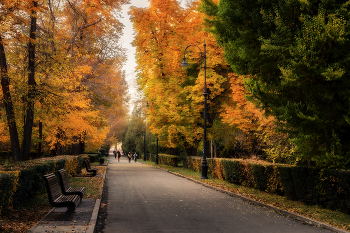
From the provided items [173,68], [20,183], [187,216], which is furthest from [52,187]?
[173,68]

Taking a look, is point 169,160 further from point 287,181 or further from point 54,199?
point 54,199

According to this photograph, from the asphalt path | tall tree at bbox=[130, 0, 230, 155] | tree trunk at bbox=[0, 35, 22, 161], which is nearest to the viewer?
the asphalt path

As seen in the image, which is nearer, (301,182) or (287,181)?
(301,182)

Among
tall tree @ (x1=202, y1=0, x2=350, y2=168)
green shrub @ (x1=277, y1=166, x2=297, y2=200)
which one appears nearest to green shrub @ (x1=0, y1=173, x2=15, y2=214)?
tall tree @ (x1=202, y1=0, x2=350, y2=168)

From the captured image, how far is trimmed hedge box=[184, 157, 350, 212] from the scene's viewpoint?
1009 cm

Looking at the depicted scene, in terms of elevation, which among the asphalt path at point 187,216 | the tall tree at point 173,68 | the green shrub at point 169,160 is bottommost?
the asphalt path at point 187,216

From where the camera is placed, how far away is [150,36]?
106ft

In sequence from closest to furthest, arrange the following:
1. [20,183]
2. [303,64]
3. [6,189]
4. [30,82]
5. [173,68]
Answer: [6,189]
[20,183]
[303,64]
[30,82]
[173,68]

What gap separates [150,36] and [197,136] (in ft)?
32.9

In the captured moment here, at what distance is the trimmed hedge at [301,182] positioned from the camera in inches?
397

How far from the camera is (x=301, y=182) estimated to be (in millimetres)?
11883

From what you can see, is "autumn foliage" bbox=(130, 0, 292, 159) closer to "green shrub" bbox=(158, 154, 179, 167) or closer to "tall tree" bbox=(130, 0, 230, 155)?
"tall tree" bbox=(130, 0, 230, 155)

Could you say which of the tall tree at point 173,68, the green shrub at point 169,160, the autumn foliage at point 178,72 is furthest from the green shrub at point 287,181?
the green shrub at point 169,160

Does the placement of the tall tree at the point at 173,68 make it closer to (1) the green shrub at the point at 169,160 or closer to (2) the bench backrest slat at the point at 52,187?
(1) the green shrub at the point at 169,160
